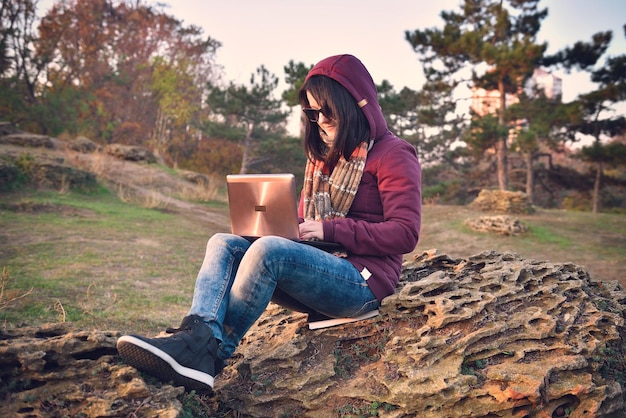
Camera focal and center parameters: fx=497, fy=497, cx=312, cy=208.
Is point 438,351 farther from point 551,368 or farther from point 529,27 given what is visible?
point 529,27

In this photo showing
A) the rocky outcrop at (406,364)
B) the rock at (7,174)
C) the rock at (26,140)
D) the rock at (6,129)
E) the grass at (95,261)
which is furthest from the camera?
the rock at (6,129)

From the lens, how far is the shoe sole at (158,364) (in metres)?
1.92

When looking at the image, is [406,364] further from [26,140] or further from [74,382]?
A: [26,140]

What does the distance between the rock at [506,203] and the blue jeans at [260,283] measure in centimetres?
1125

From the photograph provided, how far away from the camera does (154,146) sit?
917 inches

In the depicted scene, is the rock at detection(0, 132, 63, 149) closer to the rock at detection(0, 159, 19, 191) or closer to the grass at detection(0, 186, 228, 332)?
the rock at detection(0, 159, 19, 191)

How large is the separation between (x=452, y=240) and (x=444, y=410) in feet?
27.5

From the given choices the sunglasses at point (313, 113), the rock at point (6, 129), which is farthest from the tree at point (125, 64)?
the sunglasses at point (313, 113)

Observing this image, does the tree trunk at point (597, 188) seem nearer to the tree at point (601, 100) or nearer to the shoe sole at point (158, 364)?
the tree at point (601, 100)

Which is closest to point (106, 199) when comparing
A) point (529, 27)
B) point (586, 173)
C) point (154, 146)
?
point (154, 146)

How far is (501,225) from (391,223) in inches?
341

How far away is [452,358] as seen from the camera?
2240 mm

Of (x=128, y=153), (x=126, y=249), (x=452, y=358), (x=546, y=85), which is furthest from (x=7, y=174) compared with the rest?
(x=546, y=85)

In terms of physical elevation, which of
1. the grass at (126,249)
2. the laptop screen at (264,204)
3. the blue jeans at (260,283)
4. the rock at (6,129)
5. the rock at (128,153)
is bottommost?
the grass at (126,249)
